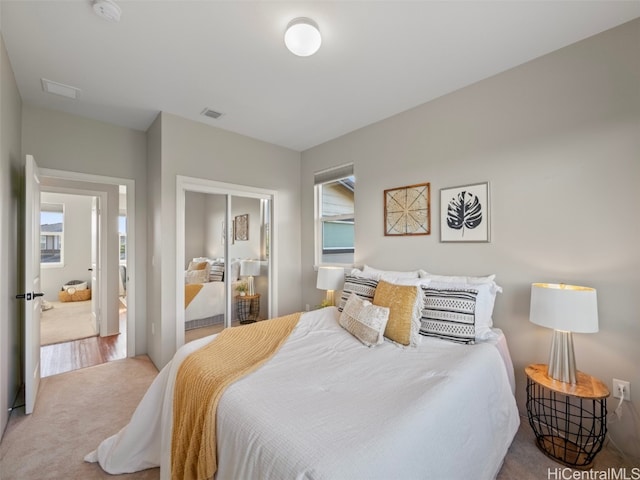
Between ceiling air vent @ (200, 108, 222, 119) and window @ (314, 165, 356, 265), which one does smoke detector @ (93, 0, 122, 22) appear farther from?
window @ (314, 165, 356, 265)

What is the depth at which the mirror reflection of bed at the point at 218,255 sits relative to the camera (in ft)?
10.2

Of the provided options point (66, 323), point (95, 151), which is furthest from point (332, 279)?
point (66, 323)

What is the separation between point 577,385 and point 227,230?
3263 millimetres

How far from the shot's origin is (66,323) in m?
4.51

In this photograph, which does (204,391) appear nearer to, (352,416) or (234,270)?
(352,416)

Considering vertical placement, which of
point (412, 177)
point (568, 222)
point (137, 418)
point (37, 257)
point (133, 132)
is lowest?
point (137, 418)

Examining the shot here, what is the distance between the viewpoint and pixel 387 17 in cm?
Answer: 171

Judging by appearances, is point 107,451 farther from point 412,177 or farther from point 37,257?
point 412,177

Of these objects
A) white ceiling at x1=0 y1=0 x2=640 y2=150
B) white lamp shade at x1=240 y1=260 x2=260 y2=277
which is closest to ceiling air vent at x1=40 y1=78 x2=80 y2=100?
white ceiling at x1=0 y1=0 x2=640 y2=150

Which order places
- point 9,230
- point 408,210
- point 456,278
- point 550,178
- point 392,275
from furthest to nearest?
1. point 408,210
2. point 392,275
3. point 456,278
4. point 9,230
5. point 550,178

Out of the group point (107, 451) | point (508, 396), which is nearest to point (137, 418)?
point (107, 451)

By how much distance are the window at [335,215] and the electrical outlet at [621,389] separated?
7.56 feet

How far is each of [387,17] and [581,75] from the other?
4.54 ft

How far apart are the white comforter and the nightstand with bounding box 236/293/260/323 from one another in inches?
67.7
